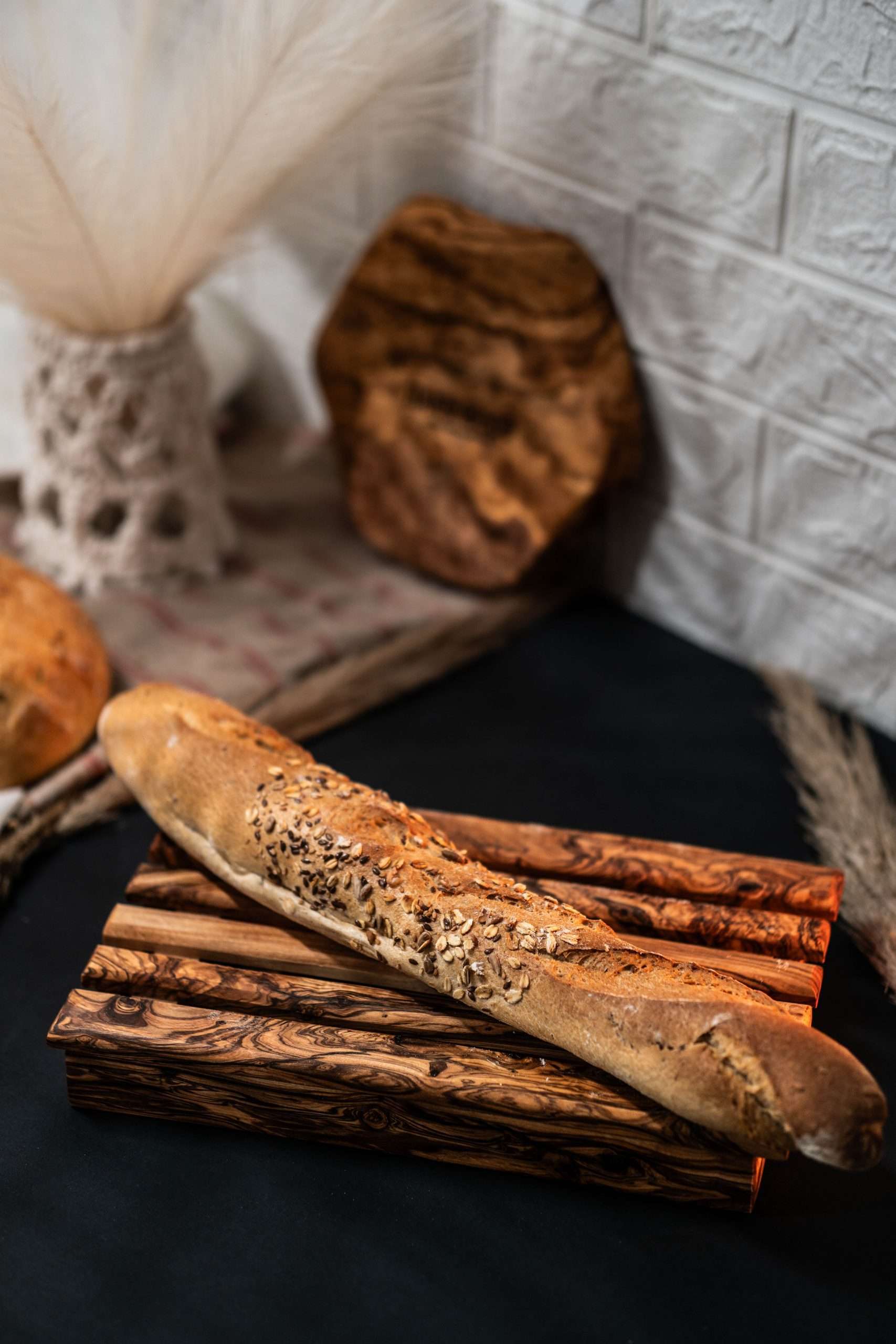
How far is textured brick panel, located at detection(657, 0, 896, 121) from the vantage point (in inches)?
37.9

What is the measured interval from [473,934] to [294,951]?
138mm

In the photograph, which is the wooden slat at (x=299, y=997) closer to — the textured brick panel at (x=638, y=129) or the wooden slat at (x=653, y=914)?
the wooden slat at (x=653, y=914)

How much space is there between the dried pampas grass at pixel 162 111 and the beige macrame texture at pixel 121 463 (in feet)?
0.16

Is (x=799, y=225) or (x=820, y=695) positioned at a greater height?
(x=799, y=225)

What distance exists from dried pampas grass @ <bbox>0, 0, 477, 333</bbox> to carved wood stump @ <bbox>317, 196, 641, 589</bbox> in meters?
0.16

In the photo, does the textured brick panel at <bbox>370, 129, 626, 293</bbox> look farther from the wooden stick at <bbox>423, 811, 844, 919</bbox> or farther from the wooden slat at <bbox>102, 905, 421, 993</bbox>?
the wooden slat at <bbox>102, 905, 421, 993</bbox>

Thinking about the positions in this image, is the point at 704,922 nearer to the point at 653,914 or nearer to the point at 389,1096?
the point at 653,914

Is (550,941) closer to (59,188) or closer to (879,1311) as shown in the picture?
(879,1311)

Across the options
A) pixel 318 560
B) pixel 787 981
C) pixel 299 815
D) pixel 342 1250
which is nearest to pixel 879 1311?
pixel 787 981

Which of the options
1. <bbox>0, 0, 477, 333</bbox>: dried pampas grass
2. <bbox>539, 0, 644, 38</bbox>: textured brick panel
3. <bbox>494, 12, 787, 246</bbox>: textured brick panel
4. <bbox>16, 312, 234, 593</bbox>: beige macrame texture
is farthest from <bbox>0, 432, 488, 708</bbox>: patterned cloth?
<bbox>539, 0, 644, 38</bbox>: textured brick panel

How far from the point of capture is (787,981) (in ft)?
2.79

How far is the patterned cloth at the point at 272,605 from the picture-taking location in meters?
1.23

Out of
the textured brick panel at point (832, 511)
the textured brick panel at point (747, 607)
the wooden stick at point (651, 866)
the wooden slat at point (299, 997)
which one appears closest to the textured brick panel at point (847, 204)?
the textured brick panel at point (832, 511)

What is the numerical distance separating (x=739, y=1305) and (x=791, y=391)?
0.68 metres
